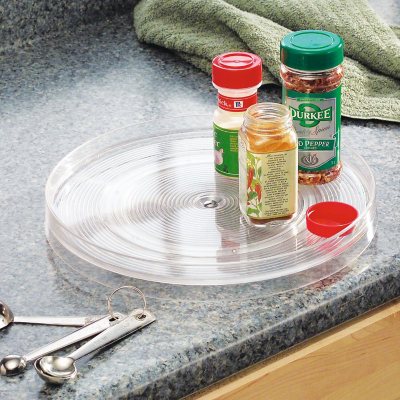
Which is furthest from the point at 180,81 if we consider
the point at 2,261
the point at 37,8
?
the point at 2,261

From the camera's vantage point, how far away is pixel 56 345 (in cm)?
97

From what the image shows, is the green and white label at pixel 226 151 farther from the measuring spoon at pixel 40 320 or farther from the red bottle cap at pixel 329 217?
the measuring spoon at pixel 40 320

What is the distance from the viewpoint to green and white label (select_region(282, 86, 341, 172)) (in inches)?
46.4

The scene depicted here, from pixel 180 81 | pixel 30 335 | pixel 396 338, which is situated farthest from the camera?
pixel 180 81

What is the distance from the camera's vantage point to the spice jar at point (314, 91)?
1156mm

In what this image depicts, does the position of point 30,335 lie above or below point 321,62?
below

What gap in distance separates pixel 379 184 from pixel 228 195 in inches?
7.3

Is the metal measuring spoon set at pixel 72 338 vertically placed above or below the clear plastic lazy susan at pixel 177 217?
above

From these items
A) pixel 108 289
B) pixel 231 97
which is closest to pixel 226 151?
pixel 231 97

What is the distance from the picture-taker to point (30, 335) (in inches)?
39.5

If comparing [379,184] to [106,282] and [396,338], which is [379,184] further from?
[106,282]

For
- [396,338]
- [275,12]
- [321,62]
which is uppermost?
[321,62]

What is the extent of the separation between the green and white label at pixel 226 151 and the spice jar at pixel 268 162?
7 cm

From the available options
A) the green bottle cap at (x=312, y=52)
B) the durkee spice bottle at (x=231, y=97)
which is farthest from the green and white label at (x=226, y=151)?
the green bottle cap at (x=312, y=52)
